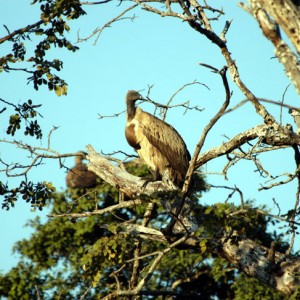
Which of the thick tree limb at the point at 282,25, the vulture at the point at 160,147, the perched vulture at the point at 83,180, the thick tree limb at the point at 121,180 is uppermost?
the perched vulture at the point at 83,180

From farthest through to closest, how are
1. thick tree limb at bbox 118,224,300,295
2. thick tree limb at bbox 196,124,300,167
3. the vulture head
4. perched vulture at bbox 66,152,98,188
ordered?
perched vulture at bbox 66,152,98,188 → the vulture head → thick tree limb at bbox 196,124,300,167 → thick tree limb at bbox 118,224,300,295

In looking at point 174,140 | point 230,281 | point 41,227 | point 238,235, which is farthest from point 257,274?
point 41,227

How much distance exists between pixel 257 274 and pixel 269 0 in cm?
381

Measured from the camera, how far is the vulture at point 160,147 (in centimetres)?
985

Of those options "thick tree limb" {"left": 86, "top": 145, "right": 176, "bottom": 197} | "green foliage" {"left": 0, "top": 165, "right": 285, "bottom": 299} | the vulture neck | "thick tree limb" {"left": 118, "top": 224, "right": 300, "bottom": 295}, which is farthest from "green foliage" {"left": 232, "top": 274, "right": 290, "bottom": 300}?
"thick tree limb" {"left": 118, "top": 224, "right": 300, "bottom": 295}

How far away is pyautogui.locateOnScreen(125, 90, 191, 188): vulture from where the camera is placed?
32.3 ft

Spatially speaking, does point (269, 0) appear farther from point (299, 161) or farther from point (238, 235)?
point (299, 161)

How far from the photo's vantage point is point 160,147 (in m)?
10.0

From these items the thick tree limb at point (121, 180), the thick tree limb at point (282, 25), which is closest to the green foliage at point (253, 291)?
the thick tree limb at point (121, 180)

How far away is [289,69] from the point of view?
13.9 feet

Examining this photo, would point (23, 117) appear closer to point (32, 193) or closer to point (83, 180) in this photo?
point (32, 193)

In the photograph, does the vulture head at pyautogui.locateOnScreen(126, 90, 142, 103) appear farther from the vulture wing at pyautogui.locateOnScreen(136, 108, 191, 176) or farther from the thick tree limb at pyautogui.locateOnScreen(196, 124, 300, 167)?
the thick tree limb at pyautogui.locateOnScreen(196, 124, 300, 167)

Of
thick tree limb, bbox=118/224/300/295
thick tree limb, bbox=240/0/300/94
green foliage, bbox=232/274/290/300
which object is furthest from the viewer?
green foliage, bbox=232/274/290/300

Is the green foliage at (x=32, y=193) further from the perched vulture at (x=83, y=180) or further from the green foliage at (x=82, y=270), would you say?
the perched vulture at (x=83, y=180)
